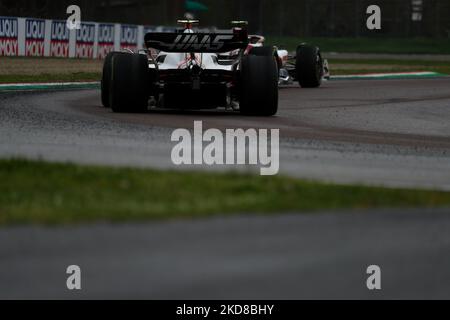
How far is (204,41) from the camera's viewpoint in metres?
21.0

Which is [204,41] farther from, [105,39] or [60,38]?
[105,39]

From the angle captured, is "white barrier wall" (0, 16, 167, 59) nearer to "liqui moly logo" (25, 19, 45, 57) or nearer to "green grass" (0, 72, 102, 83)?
"liqui moly logo" (25, 19, 45, 57)

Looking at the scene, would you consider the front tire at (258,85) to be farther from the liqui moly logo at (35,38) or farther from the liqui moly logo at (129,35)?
the liqui moly logo at (129,35)

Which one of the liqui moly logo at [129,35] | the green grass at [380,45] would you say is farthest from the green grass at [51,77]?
the green grass at [380,45]

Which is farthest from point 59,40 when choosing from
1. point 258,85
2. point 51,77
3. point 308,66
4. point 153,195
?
point 153,195

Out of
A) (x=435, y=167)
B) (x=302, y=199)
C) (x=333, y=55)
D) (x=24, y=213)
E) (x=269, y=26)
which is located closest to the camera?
(x=24, y=213)

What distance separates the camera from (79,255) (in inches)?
294

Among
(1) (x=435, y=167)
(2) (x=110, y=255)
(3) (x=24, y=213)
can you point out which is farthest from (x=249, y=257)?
(1) (x=435, y=167)

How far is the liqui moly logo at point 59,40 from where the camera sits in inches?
1750

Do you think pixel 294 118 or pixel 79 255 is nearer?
pixel 79 255

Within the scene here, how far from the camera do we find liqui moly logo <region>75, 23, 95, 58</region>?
152 ft
